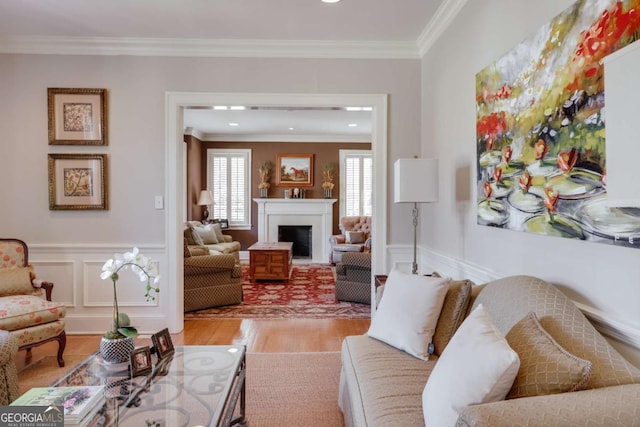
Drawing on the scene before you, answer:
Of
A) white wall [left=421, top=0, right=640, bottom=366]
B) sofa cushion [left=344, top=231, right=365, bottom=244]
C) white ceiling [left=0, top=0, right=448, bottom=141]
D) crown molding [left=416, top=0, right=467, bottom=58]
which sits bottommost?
sofa cushion [left=344, top=231, right=365, bottom=244]

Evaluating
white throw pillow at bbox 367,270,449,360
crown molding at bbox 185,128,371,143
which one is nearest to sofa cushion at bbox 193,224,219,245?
crown molding at bbox 185,128,371,143

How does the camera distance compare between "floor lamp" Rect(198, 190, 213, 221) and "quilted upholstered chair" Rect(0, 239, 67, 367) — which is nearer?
"quilted upholstered chair" Rect(0, 239, 67, 367)

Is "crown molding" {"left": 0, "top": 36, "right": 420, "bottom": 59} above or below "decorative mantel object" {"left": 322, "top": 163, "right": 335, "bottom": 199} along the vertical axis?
above

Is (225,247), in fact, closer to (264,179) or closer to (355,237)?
(264,179)

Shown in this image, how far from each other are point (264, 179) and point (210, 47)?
4371 millimetres

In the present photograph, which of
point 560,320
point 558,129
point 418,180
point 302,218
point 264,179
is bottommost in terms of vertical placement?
point 560,320

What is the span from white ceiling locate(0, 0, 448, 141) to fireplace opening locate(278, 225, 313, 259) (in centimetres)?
484

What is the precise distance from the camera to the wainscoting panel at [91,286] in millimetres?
3463

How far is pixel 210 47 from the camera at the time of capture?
3432 mm

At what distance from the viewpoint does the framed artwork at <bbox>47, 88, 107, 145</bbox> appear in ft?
11.2

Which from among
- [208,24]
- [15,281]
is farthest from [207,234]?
[208,24]

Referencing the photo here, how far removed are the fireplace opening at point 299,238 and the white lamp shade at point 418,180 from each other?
5.34 m

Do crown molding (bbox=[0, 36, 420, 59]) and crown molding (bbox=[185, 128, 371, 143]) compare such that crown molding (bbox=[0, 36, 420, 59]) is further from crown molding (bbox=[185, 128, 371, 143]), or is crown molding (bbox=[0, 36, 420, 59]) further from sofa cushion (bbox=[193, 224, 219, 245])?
crown molding (bbox=[185, 128, 371, 143])

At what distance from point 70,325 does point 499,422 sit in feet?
12.6
